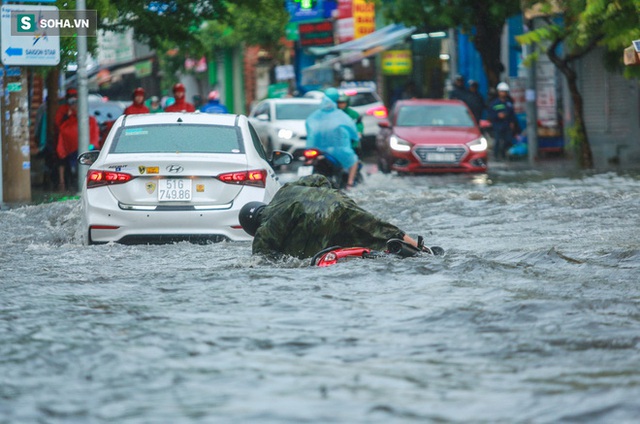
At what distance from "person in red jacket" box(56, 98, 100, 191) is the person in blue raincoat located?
5138mm

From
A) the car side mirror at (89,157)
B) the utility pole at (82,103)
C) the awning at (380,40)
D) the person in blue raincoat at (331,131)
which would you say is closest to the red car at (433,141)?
the person in blue raincoat at (331,131)

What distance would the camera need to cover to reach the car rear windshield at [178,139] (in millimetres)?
12883

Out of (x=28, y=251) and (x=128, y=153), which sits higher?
(x=128, y=153)

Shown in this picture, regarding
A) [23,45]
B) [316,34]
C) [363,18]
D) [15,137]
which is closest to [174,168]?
[23,45]

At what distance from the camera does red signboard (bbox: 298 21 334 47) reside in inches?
2085

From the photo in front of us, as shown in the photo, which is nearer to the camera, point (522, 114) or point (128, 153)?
point (128, 153)

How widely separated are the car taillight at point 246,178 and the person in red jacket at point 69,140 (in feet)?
38.7

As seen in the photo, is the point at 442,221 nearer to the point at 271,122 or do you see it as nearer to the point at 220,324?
the point at 220,324

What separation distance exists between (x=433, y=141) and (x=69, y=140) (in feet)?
20.8

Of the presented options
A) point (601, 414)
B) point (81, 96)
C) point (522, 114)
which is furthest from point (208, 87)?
point (601, 414)

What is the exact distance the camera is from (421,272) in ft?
34.0

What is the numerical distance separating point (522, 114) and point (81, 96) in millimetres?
17080

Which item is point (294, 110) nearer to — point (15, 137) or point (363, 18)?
point (15, 137)

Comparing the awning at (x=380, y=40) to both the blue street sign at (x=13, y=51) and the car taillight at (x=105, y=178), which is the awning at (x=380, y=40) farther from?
the car taillight at (x=105, y=178)
